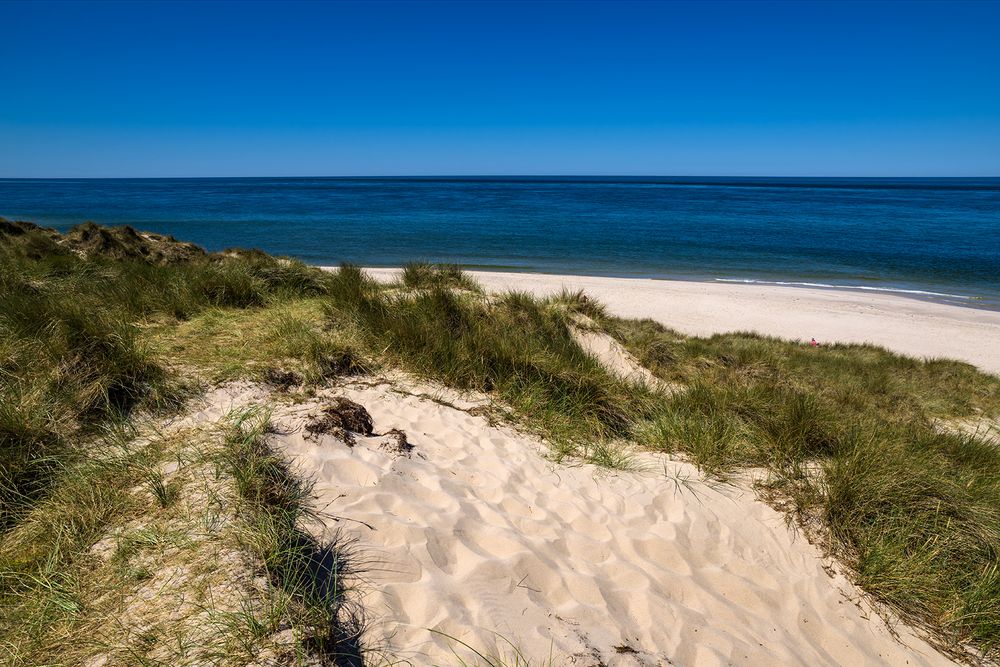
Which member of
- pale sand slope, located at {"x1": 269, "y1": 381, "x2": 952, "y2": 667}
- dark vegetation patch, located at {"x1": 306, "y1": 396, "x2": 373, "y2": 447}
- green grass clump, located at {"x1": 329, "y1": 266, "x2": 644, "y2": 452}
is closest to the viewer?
pale sand slope, located at {"x1": 269, "y1": 381, "x2": 952, "y2": 667}

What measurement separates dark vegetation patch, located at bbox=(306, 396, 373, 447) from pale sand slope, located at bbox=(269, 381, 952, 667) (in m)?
0.09

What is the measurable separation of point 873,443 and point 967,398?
20.7 ft

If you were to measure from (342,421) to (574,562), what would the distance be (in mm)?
2278

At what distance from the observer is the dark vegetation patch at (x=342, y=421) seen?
4035 millimetres

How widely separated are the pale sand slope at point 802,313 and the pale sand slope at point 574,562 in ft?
25.5

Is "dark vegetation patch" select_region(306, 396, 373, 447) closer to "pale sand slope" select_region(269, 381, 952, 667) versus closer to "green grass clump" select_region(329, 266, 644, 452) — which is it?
"pale sand slope" select_region(269, 381, 952, 667)

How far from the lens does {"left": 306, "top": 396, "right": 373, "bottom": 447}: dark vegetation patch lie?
13.2 feet

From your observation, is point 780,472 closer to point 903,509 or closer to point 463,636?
point 903,509

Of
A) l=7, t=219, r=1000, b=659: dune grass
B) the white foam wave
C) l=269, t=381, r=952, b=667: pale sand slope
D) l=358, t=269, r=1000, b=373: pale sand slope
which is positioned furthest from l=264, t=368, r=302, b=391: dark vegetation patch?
the white foam wave

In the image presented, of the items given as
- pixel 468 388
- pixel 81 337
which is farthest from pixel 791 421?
pixel 81 337

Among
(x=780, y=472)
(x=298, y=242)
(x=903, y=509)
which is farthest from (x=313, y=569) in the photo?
(x=298, y=242)

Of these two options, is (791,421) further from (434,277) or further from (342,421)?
(434,277)

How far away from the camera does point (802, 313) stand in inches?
639

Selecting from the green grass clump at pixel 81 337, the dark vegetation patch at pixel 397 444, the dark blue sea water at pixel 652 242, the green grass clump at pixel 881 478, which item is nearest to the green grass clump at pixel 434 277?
the green grass clump at pixel 81 337
